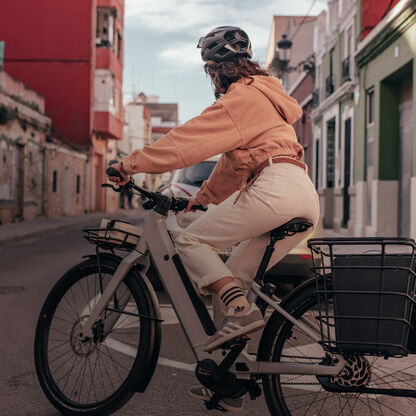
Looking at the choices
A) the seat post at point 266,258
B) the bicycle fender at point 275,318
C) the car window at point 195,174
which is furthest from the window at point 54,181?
the bicycle fender at point 275,318

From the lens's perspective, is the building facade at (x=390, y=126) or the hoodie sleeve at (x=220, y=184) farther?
the building facade at (x=390, y=126)

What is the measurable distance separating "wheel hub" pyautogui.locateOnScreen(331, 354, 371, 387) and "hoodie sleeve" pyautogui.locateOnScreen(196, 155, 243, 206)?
1.09 metres

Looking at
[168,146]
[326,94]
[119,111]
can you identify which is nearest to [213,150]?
[168,146]

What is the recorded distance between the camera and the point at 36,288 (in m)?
7.43

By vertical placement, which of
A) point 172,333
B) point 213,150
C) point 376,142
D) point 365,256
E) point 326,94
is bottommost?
point 172,333

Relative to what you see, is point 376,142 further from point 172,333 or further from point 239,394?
point 239,394

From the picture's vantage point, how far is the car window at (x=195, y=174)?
677cm

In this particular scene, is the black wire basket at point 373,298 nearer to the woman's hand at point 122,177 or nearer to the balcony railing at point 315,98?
the woman's hand at point 122,177

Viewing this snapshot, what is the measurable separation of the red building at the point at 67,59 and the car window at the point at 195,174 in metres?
29.5

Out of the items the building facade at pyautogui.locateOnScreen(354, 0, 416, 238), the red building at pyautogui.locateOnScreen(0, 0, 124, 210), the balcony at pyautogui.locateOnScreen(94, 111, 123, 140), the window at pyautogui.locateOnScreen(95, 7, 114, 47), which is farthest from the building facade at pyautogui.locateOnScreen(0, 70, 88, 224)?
the building facade at pyautogui.locateOnScreen(354, 0, 416, 238)

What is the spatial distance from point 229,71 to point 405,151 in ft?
39.6

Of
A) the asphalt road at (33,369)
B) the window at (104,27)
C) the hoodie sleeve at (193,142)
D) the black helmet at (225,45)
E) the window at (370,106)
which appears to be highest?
the window at (104,27)

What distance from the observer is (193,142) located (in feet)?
8.84

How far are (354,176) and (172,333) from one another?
1367 centimetres
